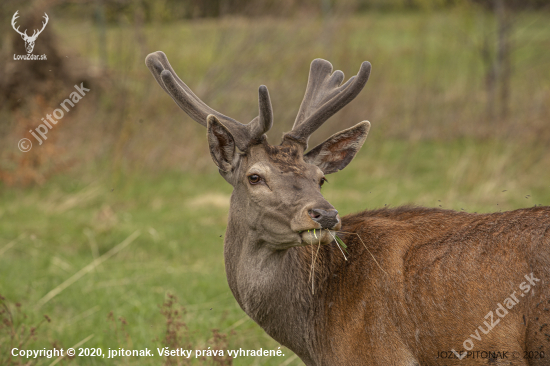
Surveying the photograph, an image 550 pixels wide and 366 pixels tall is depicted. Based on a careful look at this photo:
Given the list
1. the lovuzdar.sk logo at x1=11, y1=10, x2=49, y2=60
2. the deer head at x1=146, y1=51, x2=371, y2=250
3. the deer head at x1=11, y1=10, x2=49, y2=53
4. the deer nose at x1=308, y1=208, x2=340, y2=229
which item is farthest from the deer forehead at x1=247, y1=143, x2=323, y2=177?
the lovuzdar.sk logo at x1=11, y1=10, x2=49, y2=60

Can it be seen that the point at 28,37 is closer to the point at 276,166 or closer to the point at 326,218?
the point at 276,166

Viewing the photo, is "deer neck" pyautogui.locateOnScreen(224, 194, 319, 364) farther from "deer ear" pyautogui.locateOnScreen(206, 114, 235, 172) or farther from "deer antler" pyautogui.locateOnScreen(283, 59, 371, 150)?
"deer antler" pyautogui.locateOnScreen(283, 59, 371, 150)

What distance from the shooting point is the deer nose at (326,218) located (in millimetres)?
3451

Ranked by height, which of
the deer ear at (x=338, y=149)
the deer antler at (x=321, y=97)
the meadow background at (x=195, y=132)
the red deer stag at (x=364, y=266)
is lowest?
the red deer stag at (x=364, y=266)

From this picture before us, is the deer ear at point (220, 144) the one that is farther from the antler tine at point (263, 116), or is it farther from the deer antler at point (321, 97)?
the deer antler at point (321, 97)

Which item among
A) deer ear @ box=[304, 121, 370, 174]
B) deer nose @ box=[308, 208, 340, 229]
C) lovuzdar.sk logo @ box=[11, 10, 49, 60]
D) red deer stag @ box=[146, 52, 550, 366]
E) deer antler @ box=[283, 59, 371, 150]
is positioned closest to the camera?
red deer stag @ box=[146, 52, 550, 366]

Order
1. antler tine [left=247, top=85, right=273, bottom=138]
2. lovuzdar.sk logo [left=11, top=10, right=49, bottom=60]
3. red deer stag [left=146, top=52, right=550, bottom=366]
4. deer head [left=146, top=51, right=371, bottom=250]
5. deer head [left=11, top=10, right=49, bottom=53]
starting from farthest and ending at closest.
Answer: lovuzdar.sk logo [left=11, top=10, right=49, bottom=60] → deer head [left=11, top=10, right=49, bottom=53] → antler tine [left=247, top=85, right=273, bottom=138] → deer head [left=146, top=51, right=371, bottom=250] → red deer stag [left=146, top=52, right=550, bottom=366]

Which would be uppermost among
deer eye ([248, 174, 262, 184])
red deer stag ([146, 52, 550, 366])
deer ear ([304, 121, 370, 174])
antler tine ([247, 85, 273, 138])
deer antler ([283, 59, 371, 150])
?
deer antler ([283, 59, 371, 150])

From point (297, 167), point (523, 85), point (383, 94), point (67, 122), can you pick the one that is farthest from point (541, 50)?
point (297, 167)

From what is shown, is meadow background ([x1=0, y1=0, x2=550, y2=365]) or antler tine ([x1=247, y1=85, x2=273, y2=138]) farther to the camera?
meadow background ([x1=0, y1=0, x2=550, y2=365])

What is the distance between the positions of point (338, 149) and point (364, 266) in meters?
1.01

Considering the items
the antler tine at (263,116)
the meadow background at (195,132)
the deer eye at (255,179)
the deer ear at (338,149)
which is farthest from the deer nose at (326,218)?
the meadow background at (195,132)

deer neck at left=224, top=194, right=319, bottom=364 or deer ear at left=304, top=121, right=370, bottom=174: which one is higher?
deer ear at left=304, top=121, right=370, bottom=174

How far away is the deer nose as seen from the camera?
11.3 feet
